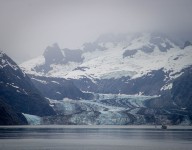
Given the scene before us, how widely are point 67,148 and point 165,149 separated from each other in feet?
125

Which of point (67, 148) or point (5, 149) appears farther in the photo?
A: point (67, 148)

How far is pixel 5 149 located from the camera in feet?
522

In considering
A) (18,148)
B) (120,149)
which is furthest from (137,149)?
(18,148)

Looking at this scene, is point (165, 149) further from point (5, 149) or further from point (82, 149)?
point (5, 149)

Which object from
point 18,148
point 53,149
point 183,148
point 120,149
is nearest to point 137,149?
point 120,149

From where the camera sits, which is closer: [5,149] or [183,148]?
[5,149]

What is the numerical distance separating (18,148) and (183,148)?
63.9 m

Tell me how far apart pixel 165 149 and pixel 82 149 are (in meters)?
31.9

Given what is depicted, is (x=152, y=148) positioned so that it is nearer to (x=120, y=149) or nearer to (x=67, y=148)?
(x=120, y=149)

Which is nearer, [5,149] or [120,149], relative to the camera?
[5,149]

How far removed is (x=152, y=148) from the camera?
17388 cm

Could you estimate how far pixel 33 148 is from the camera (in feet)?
555

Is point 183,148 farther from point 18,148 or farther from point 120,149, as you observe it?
point 18,148

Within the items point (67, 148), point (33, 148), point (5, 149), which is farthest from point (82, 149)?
point (5, 149)
